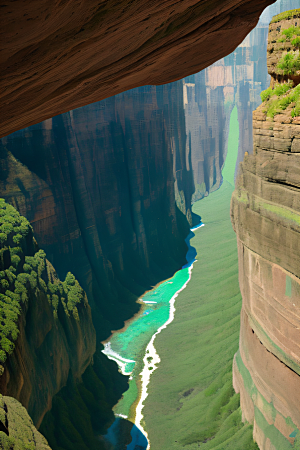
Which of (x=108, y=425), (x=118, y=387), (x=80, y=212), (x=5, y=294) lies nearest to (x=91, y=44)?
(x=5, y=294)

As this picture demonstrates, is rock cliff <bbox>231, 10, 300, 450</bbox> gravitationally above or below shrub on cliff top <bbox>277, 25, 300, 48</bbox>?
below

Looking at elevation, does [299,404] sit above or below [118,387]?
above

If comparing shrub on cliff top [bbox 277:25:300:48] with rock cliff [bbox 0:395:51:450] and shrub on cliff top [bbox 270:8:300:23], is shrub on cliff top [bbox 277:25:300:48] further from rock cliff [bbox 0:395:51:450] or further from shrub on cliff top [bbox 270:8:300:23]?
rock cliff [bbox 0:395:51:450]

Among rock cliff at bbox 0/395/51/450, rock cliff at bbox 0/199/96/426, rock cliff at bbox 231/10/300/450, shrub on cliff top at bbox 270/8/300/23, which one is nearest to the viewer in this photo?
rock cliff at bbox 0/395/51/450

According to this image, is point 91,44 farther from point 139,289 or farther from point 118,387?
point 139,289

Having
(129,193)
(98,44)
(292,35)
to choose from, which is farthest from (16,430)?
(129,193)

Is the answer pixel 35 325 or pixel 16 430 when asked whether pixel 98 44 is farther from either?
pixel 35 325

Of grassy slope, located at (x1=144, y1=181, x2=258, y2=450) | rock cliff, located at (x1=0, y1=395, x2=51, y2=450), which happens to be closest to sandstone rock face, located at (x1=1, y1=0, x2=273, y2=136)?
rock cliff, located at (x1=0, y1=395, x2=51, y2=450)
